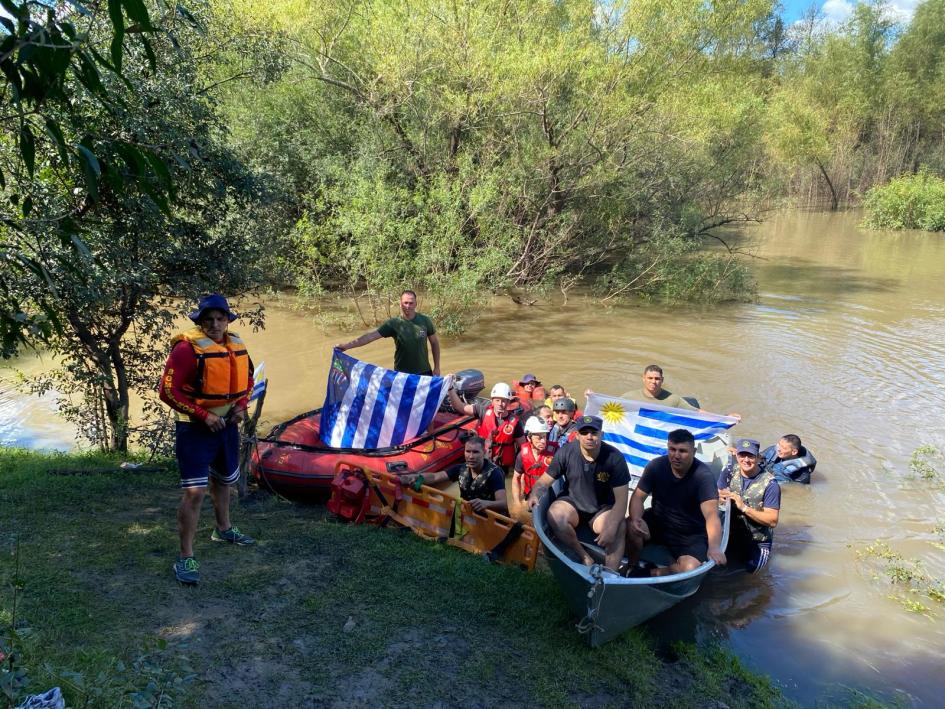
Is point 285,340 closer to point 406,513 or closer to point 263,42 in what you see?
point 263,42

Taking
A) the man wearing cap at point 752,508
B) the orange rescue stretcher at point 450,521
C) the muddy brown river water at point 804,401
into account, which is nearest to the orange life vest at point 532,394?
the muddy brown river water at point 804,401

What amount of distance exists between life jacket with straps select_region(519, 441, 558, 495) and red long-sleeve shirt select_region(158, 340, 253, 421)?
3.66 metres

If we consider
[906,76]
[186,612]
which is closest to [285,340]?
[186,612]

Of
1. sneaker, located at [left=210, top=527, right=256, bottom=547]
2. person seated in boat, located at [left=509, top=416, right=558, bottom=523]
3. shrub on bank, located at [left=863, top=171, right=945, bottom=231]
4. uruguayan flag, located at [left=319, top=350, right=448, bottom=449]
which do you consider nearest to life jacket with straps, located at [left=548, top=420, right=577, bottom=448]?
person seated in boat, located at [left=509, top=416, right=558, bottom=523]

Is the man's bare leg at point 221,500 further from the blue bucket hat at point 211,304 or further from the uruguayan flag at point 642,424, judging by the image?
the uruguayan flag at point 642,424

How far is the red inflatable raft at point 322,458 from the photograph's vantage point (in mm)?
7512

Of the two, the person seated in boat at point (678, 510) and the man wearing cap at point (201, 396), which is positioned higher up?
the man wearing cap at point (201, 396)

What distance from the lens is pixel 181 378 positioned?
4.66 m

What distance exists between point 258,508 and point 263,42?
558 cm

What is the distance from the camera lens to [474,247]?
16250 mm

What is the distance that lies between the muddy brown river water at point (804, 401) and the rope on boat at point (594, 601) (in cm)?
110

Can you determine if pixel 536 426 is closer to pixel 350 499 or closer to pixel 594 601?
pixel 350 499

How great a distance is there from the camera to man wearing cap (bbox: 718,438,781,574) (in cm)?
668

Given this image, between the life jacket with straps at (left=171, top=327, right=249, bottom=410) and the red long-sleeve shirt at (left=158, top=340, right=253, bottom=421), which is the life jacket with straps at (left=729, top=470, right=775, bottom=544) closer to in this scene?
the life jacket with straps at (left=171, top=327, right=249, bottom=410)
